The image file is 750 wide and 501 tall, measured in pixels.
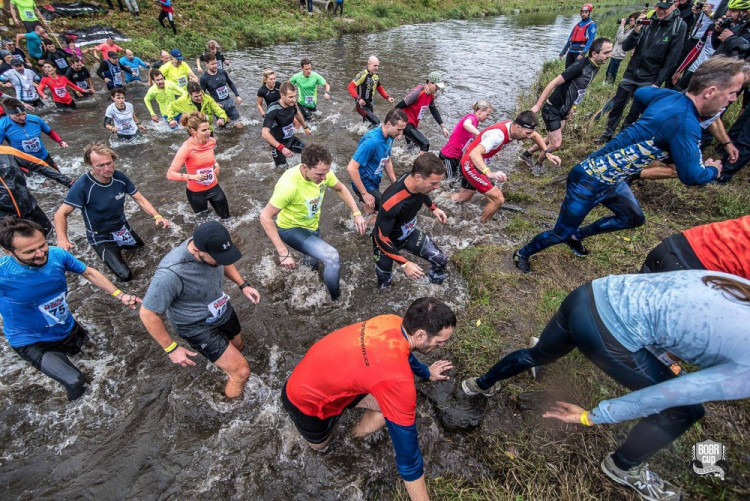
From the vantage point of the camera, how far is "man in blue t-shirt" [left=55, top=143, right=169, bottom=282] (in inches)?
A: 164

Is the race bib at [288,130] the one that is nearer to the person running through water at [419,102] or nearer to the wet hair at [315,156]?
the person running through water at [419,102]

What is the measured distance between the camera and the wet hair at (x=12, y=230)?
2.80 metres

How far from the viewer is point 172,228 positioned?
5.95 m

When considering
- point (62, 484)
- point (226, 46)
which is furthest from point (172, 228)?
point (226, 46)

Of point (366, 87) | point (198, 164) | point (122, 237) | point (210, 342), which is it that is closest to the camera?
point (210, 342)

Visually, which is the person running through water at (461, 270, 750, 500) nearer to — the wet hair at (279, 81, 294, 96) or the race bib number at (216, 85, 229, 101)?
the wet hair at (279, 81, 294, 96)

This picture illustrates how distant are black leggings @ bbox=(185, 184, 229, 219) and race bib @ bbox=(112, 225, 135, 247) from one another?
3.29ft

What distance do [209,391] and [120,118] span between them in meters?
7.44

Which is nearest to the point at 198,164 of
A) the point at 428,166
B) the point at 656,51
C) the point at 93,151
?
the point at 93,151

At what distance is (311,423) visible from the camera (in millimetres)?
2660

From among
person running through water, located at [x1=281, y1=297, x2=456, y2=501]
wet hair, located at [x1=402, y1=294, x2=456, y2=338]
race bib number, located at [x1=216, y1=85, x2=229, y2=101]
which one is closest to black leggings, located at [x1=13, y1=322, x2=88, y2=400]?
person running through water, located at [x1=281, y1=297, x2=456, y2=501]

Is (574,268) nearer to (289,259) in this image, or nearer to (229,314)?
(289,259)

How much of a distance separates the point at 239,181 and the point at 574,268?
6242mm

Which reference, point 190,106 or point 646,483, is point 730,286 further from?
point 190,106
